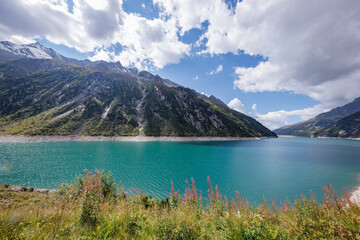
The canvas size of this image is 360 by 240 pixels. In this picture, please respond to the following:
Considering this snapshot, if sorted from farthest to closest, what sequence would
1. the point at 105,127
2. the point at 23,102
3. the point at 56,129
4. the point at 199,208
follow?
the point at 23,102, the point at 105,127, the point at 56,129, the point at 199,208

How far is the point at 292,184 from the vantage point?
29312mm

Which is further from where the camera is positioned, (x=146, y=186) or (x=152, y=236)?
(x=146, y=186)

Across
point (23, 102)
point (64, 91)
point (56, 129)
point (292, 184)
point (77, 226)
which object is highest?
point (64, 91)

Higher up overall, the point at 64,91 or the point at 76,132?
the point at 64,91

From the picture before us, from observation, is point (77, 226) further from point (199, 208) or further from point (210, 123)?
point (210, 123)

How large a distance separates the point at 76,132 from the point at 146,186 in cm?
12038

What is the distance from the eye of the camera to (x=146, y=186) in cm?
2523

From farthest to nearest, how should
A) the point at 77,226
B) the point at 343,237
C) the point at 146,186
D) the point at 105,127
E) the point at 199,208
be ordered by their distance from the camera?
the point at 105,127
the point at 146,186
the point at 199,208
the point at 77,226
the point at 343,237

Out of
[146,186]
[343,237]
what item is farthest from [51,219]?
[146,186]

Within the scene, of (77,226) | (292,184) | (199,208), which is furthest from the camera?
(292,184)

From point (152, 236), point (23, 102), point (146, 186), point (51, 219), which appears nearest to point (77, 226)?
point (51, 219)

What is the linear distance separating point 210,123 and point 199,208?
18078 cm

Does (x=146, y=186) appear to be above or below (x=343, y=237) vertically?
below

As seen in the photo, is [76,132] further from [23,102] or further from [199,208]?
[199,208]
